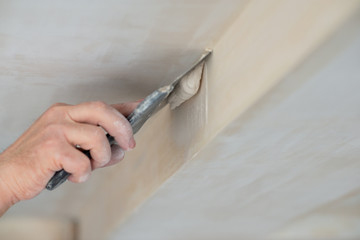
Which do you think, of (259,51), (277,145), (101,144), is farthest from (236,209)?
(259,51)

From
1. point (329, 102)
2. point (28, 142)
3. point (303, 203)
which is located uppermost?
point (303, 203)

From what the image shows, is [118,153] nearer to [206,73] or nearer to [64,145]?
[64,145]

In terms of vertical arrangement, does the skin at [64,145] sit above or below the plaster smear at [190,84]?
below

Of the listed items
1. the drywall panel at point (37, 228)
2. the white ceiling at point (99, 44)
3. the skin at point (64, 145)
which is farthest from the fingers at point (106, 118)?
the drywall panel at point (37, 228)

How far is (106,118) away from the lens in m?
1.13

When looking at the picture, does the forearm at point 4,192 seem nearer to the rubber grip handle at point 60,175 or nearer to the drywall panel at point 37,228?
the rubber grip handle at point 60,175

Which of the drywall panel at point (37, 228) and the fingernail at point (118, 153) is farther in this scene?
the drywall panel at point (37, 228)

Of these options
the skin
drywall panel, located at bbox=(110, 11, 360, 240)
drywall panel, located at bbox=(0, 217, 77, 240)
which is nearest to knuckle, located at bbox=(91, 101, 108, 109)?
the skin

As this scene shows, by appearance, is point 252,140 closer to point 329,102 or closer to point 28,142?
point 329,102

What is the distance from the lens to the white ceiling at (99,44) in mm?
1020

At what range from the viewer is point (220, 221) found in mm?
2070

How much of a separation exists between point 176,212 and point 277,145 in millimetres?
756

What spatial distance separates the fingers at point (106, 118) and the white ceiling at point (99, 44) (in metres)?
0.11

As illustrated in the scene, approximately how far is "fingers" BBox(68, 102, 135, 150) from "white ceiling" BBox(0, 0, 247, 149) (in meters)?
0.11
